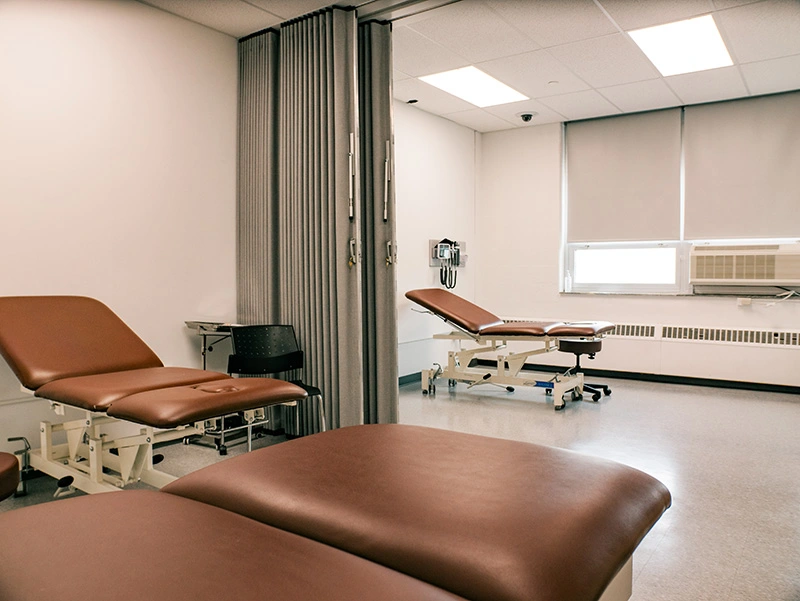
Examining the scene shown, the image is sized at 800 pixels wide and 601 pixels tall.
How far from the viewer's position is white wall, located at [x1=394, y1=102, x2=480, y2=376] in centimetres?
551

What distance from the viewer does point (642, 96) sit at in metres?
5.32

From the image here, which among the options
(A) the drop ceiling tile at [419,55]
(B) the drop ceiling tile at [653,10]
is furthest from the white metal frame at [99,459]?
(B) the drop ceiling tile at [653,10]

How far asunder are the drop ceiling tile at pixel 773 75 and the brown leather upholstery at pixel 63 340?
485 cm

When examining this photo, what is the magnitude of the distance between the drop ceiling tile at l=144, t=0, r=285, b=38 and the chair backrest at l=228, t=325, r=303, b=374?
1894 mm

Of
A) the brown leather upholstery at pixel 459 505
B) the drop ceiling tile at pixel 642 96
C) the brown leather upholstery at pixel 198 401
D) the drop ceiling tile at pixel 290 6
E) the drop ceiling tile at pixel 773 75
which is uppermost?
the drop ceiling tile at pixel 642 96

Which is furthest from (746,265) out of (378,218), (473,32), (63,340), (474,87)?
(63,340)

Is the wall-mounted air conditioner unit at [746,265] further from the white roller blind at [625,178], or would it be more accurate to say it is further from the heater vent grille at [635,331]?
the heater vent grille at [635,331]

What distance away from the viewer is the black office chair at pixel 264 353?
3215 millimetres

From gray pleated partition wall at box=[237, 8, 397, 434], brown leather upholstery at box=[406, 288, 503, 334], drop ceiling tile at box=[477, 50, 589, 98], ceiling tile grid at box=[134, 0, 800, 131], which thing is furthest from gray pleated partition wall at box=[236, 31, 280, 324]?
drop ceiling tile at box=[477, 50, 589, 98]

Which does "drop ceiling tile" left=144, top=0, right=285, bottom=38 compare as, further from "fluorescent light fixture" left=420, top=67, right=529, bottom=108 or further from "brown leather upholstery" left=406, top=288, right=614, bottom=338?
"brown leather upholstery" left=406, top=288, right=614, bottom=338

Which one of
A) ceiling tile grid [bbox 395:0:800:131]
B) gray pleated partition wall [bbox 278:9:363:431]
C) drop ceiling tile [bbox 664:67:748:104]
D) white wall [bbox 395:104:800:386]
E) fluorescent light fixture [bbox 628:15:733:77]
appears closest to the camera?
gray pleated partition wall [bbox 278:9:363:431]

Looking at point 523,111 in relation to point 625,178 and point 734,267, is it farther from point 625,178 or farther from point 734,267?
point 734,267

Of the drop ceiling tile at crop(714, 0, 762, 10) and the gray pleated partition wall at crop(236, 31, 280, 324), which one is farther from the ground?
the drop ceiling tile at crop(714, 0, 762, 10)

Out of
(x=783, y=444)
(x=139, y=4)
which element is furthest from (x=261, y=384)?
(x=783, y=444)
